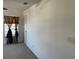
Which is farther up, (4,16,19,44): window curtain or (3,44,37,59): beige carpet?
(4,16,19,44): window curtain

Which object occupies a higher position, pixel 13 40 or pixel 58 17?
pixel 58 17

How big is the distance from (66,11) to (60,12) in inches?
10.2

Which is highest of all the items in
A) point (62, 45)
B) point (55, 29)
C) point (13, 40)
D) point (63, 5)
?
point (63, 5)

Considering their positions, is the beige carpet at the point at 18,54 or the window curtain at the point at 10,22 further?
the window curtain at the point at 10,22

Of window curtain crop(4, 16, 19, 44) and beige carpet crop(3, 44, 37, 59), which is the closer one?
beige carpet crop(3, 44, 37, 59)

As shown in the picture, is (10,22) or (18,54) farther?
(10,22)

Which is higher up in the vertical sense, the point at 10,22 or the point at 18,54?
the point at 10,22

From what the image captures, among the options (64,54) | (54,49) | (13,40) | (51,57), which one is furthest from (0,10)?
(13,40)

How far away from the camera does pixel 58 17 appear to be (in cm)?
249

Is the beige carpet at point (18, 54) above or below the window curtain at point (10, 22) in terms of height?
below
